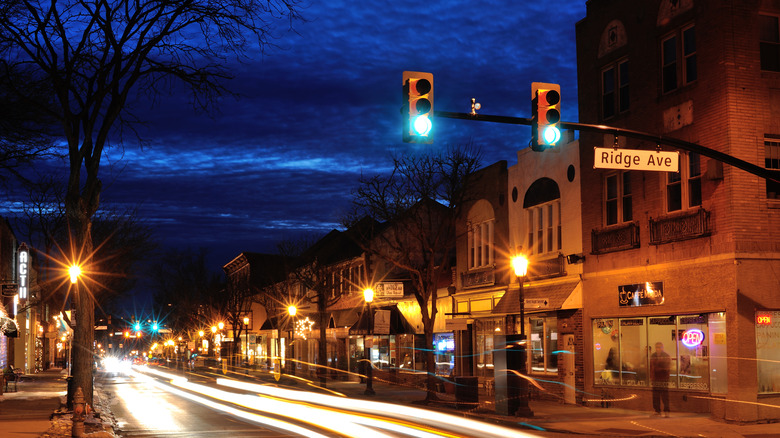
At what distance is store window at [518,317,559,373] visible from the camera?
91.4ft

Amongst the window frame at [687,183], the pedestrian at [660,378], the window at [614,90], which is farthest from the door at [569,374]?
the window at [614,90]

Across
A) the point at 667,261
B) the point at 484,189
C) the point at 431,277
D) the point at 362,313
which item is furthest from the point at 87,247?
the point at 362,313

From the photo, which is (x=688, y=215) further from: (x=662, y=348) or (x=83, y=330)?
(x=83, y=330)

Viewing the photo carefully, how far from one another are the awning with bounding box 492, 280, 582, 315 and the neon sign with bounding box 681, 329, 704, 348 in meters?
4.79

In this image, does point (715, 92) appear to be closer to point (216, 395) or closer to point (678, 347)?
point (678, 347)

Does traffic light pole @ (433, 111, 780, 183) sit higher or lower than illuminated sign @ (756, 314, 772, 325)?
higher

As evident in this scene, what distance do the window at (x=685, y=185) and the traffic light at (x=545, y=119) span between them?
31.2 feet

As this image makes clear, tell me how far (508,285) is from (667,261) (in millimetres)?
9311

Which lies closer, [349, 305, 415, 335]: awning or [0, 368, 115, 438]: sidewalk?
[0, 368, 115, 438]: sidewalk

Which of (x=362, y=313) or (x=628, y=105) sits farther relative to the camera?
(x=362, y=313)

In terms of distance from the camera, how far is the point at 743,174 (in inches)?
773

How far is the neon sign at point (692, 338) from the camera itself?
68.4 ft

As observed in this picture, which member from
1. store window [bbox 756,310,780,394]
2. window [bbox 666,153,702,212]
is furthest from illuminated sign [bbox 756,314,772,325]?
window [bbox 666,153,702,212]

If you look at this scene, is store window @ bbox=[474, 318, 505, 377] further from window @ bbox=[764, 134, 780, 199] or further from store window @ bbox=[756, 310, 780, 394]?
window @ bbox=[764, 134, 780, 199]
